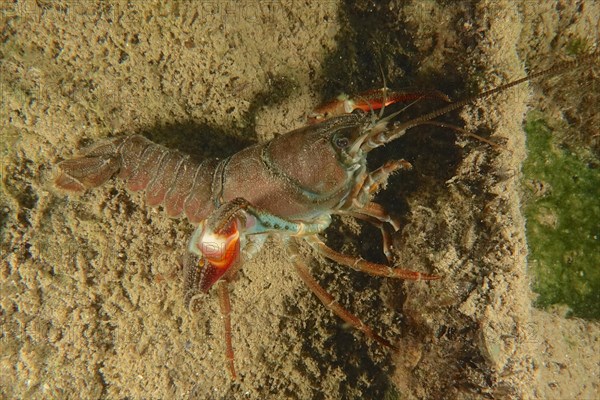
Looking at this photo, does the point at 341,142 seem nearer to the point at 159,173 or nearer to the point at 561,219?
the point at 159,173

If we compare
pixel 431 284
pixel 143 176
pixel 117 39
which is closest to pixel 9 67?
pixel 117 39

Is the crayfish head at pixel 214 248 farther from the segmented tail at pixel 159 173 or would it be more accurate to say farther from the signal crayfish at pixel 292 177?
the segmented tail at pixel 159 173

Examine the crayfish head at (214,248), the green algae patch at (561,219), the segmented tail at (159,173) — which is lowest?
the segmented tail at (159,173)

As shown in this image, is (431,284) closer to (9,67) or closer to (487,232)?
(487,232)

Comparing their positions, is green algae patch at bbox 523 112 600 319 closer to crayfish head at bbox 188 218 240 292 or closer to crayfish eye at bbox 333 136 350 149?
crayfish eye at bbox 333 136 350 149

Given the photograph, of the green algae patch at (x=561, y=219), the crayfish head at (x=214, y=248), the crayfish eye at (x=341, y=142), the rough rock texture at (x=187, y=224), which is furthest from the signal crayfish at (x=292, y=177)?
the green algae patch at (x=561, y=219)

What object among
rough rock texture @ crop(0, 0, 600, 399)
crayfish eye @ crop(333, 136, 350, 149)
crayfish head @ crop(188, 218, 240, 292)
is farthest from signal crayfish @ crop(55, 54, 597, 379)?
crayfish head @ crop(188, 218, 240, 292)
